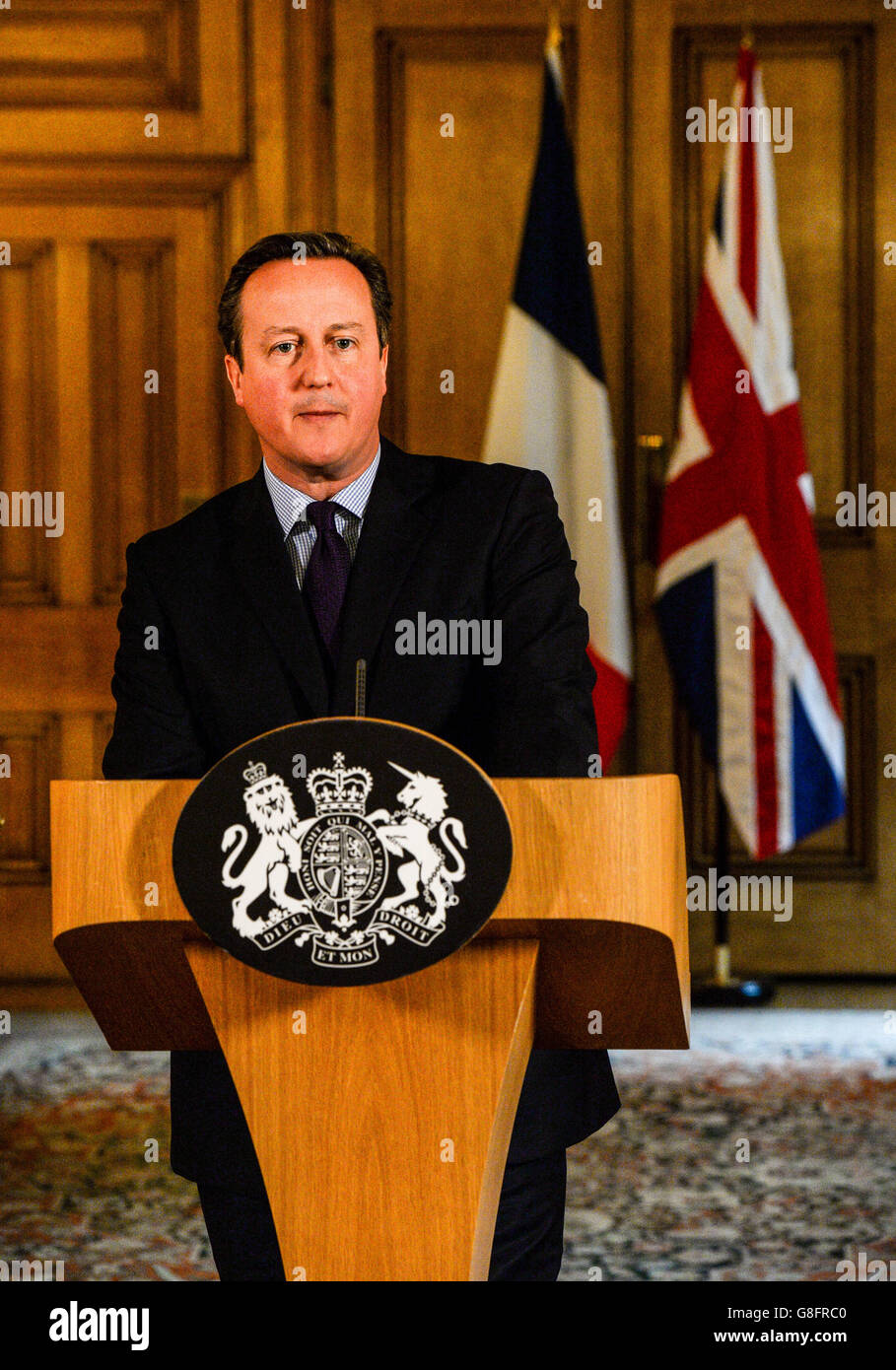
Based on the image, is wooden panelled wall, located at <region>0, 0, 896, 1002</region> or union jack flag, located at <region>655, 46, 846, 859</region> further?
wooden panelled wall, located at <region>0, 0, 896, 1002</region>

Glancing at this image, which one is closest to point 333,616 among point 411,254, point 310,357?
point 310,357

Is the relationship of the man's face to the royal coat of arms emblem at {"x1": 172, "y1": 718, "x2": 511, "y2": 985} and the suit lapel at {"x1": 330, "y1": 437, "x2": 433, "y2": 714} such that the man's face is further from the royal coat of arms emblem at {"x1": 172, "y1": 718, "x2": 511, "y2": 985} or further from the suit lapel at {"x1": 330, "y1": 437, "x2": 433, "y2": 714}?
the royal coat of arms emblem at {"x1": 172, "y1": 718, "x2": 511, "y2": 985}

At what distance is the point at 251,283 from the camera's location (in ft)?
4.76

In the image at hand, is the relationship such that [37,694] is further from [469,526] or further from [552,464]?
[469,526]

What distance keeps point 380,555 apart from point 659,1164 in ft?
7.10

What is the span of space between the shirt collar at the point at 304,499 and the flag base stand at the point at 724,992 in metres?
3.37

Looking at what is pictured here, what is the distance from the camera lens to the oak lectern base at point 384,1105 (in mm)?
1119

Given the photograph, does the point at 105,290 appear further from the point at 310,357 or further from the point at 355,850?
the point at 355,850

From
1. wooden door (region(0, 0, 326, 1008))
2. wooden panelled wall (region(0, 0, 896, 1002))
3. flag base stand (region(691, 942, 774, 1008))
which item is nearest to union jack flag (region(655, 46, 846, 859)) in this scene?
wooden panelled wall (region(0, 0, 896, 1002))

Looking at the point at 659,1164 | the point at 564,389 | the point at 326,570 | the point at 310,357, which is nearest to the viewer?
the point at 310,357

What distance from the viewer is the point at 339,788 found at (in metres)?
1.04

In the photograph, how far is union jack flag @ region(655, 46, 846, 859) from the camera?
450cm

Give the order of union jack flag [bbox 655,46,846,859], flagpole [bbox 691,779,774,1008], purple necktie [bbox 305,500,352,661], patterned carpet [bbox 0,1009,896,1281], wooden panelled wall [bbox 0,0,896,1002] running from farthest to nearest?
wooden panelled wall [bbox 0,0,896,1002]
flagpole [bbox 691,779,774,1008]
union jack flag [bbox 655,46,846,859]
patterned carpet [bbox 0,1009,896,1281]
purple necktie [bbox 305,500,352,661]

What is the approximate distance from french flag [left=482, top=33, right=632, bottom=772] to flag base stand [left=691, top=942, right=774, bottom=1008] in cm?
75
